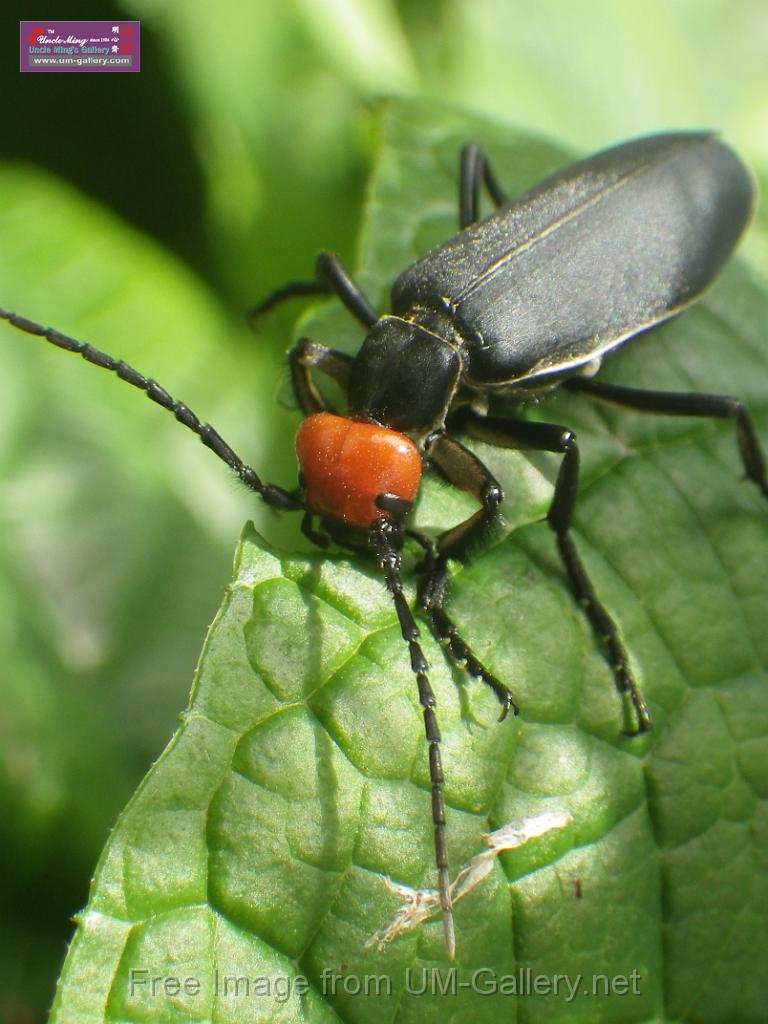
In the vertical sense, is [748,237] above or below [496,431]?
above

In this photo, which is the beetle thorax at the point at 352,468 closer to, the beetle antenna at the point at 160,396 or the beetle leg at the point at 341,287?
the beetle antenna at the point at 160,396

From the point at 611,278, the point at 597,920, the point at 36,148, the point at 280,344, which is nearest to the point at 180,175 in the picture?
the point at 36,148

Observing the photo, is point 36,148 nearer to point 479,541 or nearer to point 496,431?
point 496,431

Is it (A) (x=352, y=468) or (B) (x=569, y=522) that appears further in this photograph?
(B) (x=569, y=522)

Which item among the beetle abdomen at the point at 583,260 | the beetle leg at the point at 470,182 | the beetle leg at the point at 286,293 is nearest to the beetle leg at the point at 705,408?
the beetle abdomen at the point at 583,260

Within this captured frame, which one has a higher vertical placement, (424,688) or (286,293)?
(286,293)

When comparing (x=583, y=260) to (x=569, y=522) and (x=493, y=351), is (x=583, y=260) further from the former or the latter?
(x=569, y=522)

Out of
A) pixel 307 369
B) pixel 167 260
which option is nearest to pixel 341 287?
pixel 307 369
